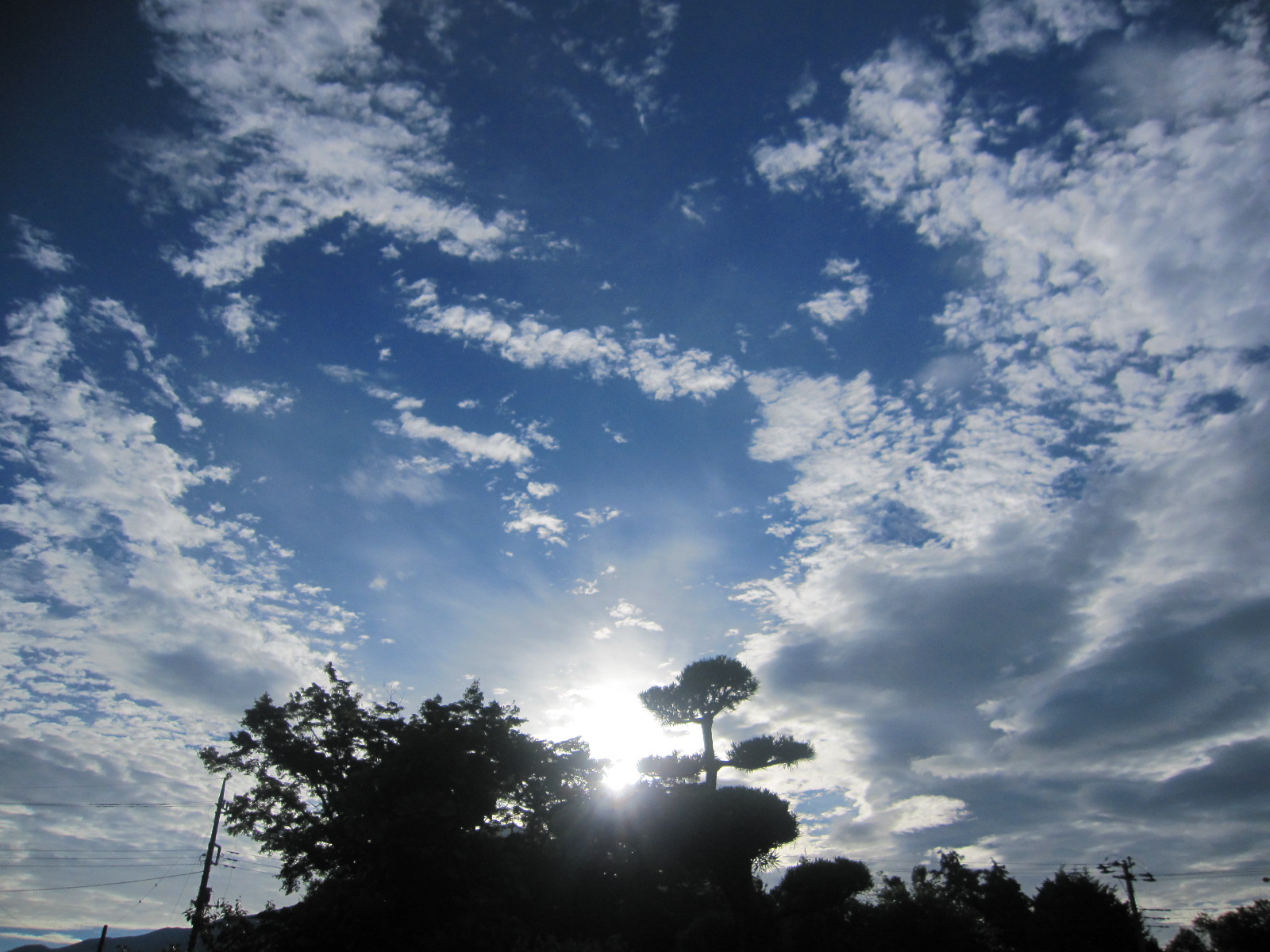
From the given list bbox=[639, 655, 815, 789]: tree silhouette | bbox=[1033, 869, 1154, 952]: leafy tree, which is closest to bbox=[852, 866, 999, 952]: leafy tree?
bbox=[639, 655, 815, 789]: tree silhouette

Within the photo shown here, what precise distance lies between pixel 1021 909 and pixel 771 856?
34.7m

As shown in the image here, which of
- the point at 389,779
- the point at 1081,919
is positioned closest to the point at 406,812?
the point at 389,779

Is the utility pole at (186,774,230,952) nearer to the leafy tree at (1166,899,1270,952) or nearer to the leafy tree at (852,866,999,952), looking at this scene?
the leafy tree at (852,866,999,952)

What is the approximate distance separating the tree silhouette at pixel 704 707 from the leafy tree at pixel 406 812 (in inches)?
167

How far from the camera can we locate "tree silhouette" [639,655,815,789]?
110ft

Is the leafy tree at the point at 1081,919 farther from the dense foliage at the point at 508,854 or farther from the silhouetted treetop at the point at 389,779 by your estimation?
the silhouetted treetop at the point at 389,779

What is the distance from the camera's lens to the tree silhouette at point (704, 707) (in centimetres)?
3356

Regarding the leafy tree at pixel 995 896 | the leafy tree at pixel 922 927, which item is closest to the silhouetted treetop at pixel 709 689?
the leafy tree at pixel 922 927

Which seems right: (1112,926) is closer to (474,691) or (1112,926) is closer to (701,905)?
(701,905)

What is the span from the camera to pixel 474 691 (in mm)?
33844

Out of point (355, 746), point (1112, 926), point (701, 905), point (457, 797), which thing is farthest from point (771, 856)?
point (1112, 926)

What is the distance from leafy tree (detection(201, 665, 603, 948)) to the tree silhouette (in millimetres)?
4248

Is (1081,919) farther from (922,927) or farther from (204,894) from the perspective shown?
(204,894)

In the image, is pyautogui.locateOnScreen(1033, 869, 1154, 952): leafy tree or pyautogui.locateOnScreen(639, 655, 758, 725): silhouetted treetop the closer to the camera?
pyautogui.locateOnScreen(639, 655, 758, 725): silhouetted treetop
